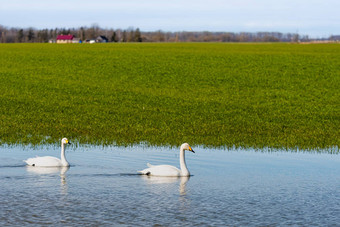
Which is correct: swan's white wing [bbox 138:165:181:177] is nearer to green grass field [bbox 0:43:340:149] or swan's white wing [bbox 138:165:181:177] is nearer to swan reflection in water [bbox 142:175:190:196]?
swan reflection in water [bbox 142:175:190:196]

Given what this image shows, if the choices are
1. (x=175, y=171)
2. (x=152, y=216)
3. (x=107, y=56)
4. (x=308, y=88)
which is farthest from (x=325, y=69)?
(x=152, y=216)

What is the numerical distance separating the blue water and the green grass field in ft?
12.3

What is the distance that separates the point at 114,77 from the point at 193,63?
592 inches

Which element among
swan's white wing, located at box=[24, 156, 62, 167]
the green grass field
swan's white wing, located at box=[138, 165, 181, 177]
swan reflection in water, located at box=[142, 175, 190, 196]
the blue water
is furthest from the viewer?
the green grass field

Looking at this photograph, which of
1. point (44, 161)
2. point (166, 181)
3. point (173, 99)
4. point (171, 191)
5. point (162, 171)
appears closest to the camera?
point (171, 191)

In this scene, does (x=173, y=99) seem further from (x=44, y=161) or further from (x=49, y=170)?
(x=49, y=170)

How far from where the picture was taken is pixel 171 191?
15.1 metres

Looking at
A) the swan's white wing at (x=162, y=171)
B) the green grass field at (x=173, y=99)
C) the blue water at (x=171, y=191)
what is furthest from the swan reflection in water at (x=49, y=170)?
the green grass field at (x=173, y=99)

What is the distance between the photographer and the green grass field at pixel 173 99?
26.2 m

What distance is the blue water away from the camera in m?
12.2

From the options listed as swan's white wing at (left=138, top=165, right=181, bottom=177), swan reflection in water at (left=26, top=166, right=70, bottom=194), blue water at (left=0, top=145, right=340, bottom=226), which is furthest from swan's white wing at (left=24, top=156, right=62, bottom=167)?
swan's white wing at (left=138, top=165, right=181, bottom=177)

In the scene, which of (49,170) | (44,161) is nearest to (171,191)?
(49,170)

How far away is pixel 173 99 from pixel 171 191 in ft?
91.2

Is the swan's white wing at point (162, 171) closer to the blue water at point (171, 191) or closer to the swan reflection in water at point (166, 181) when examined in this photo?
the swan reflection in water at point (166, 181)
